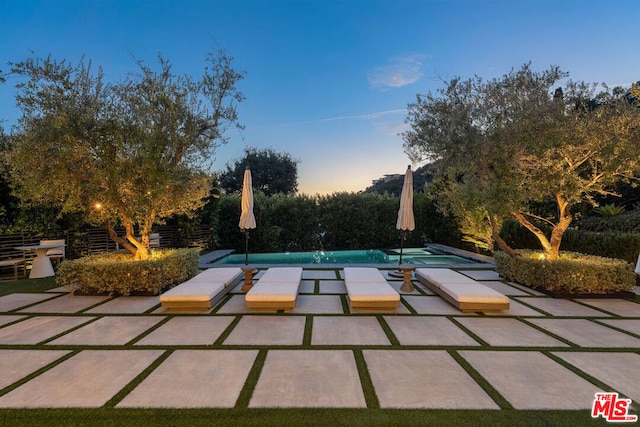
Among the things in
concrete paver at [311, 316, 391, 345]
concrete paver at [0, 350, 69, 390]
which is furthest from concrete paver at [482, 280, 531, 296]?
concrete paver at [0, 350, 69, 390]

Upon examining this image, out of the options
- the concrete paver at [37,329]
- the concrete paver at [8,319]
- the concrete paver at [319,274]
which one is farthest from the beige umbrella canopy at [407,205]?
the concrete paver at [8,319]

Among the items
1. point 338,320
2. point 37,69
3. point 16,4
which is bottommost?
point 338,320

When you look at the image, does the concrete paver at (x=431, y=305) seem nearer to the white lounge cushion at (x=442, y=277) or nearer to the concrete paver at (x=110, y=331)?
the white lounge cushion at (x=442, y=277)

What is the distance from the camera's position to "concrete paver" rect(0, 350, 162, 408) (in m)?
2.65

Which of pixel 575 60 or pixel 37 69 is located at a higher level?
pixel 575 60

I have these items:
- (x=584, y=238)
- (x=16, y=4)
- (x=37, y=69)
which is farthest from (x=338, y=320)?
(x=16, y=4)

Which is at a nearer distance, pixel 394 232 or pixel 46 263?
pixel 46 263

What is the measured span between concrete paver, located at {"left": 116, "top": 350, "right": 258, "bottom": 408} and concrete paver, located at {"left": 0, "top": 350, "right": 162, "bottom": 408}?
0.23 meters

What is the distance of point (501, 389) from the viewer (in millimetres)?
2883

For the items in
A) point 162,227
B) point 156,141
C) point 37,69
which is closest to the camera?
point 37,69

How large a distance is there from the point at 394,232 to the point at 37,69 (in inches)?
469

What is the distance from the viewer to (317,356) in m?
3.54

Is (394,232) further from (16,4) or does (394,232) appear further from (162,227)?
(16,4)

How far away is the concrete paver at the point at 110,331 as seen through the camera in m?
3.97
